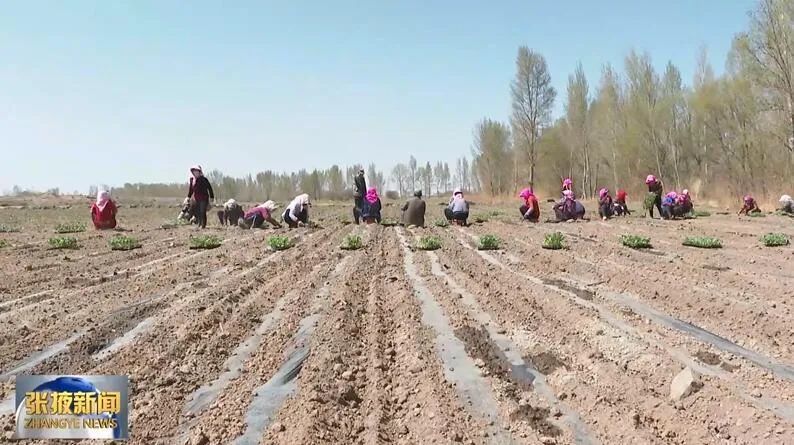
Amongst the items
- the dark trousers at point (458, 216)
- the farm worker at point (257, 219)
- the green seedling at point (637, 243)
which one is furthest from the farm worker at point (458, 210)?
the green seedling at point (637, 243)

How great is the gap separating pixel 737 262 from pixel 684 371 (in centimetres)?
530

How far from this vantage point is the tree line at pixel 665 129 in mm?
22484

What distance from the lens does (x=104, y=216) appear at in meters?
14.5

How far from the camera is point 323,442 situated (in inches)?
109

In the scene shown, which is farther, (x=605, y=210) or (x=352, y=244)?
(x=605, y=210)

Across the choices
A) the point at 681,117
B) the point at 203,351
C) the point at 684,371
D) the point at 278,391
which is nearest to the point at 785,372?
the point at 684,371

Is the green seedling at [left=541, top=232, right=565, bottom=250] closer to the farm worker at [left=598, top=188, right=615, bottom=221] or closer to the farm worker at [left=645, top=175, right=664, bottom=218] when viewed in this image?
the farm worker at [left=598, top=188, right=615, bottom=221]

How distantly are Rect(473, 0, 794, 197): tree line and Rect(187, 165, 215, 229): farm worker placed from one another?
22147mm

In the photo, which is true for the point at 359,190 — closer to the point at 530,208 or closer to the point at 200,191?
the point at 200,191

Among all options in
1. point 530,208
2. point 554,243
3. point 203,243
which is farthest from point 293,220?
point 554,243

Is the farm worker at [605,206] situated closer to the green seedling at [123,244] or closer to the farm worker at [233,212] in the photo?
the farm worker at [233,212]

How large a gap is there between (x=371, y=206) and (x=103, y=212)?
Answer: 24.5ft

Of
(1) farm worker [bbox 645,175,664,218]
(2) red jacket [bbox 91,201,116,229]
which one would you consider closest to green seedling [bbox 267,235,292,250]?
(2) red jacket [bbox 91,201,116,229]

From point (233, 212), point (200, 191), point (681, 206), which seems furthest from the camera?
point (233, 212)
